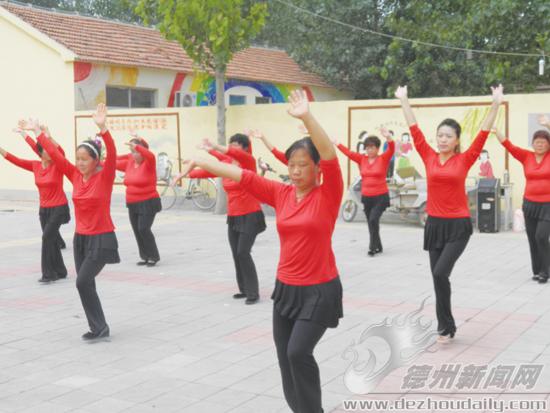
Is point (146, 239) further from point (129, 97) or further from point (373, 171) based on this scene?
point (129, 97)

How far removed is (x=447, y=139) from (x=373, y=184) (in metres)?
4.91

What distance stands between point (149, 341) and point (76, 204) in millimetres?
1323

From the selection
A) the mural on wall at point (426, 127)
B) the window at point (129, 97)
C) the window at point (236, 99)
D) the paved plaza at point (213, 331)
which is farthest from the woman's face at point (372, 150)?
the window at point (236, 99)

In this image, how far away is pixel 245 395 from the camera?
4.91 meters

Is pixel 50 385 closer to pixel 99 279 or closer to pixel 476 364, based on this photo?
pixel 476 364

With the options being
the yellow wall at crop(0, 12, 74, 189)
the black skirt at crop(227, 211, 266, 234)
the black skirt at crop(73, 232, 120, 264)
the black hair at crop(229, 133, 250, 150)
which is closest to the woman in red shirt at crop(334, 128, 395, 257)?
the black skirt at crop(227, 211, 266, 234)

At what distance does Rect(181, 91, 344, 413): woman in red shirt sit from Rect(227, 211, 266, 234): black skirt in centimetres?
366

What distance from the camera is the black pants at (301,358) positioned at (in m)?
3.91

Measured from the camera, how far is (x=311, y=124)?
374 cm

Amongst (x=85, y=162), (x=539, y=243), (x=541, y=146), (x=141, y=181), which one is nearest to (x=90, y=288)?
(x=85, y=162)

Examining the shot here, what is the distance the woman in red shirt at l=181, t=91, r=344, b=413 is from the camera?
12.9ft

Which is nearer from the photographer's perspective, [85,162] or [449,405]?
[449,405]

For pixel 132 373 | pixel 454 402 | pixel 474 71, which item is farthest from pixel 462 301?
pixel 474 71

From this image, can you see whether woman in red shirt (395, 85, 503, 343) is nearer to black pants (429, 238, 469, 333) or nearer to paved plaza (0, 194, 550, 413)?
black pants (429, 238, 469, 333)
